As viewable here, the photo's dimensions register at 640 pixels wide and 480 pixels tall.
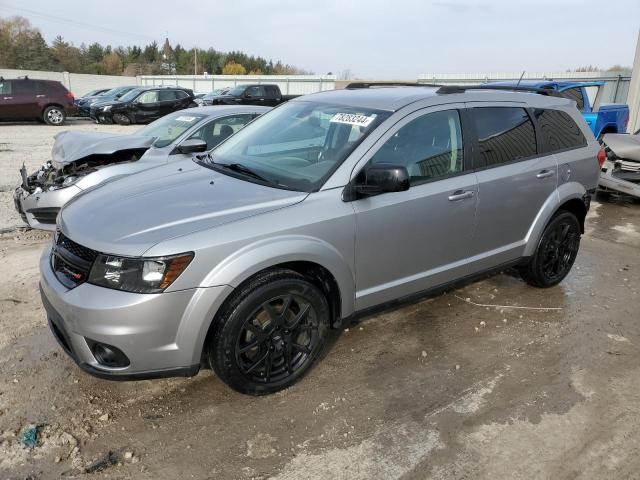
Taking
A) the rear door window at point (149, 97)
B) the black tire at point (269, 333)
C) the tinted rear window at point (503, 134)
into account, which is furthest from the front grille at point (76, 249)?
the rear door window at point (149, 97)

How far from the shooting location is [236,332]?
283 centimetres

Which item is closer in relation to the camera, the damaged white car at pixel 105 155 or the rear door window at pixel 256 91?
the damaged white car at pixel 105 155

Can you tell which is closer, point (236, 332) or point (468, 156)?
point (236, 332)

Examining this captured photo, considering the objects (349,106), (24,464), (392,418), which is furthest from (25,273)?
(392,418)

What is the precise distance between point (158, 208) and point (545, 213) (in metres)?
3.24

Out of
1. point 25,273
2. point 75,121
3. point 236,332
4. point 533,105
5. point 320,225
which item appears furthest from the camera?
point 75,121

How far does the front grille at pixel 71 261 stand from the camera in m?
2.74

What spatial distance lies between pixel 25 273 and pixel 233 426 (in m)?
3.25

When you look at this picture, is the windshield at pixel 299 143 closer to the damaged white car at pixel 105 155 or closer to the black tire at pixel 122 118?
the damaged white car at pixel 105 155

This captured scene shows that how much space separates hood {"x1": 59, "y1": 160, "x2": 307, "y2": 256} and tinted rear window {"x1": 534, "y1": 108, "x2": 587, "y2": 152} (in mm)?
2592

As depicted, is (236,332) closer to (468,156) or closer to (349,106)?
(349,106)

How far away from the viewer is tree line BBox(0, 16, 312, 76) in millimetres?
58281

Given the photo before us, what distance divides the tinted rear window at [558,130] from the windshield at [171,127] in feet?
13.5

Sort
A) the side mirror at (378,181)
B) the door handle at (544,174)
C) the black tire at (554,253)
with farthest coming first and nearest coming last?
the black tire at (554,253)
the door handle at (544,174)
the side mirror at (378,181)
